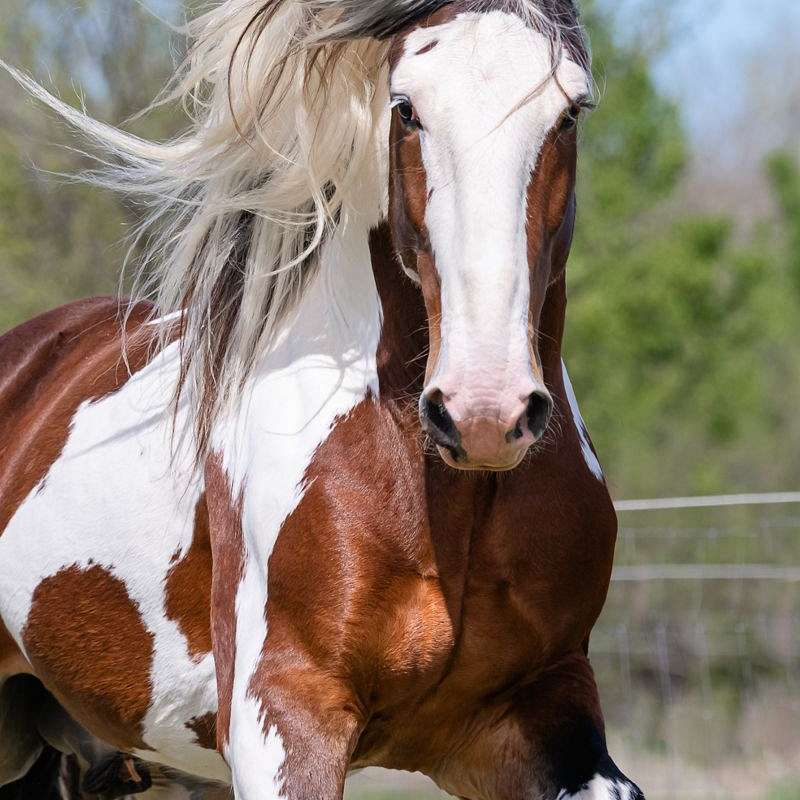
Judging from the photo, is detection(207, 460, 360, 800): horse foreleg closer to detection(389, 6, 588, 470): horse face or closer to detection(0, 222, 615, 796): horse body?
detection(0, 222, 615, 796): horse body

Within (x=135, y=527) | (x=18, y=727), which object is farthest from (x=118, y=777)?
(x=135, y=527)

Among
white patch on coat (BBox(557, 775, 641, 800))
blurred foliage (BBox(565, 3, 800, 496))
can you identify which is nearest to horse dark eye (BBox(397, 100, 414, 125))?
white patch on coat (BBox(557, 775, 641, 800))

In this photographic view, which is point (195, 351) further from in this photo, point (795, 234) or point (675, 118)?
point (795, 234)

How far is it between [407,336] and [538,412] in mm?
581

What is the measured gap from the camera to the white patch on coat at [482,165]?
7.42 ft

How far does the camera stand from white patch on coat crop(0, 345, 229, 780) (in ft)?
10.3

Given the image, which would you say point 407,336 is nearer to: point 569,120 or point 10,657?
point 569,120

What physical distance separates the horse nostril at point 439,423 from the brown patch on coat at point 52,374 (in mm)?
1268

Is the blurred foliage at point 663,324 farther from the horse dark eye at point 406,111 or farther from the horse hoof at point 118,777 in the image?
the horse dark eye at point 406,111

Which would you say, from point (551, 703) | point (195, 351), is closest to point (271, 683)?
point (551, 703)

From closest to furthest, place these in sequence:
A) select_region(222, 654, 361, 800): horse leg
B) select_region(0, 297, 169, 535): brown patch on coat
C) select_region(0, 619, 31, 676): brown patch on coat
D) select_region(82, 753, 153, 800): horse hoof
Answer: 1. select_region(222, 654, 361, 800): horse leg
2. select_region(0, 297, 169, 535): brown patch on coat
3. select_region(0, 619, 31, 676): brown patch on coat
4. select_region(82, 753, 153, 800): horse hoof

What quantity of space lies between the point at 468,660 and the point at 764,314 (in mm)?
16340

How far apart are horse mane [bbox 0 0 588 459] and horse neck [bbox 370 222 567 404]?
18 cm

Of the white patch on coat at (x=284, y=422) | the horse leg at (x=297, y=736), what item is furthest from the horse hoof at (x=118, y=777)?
the horse leg at (x=297, y=736)
